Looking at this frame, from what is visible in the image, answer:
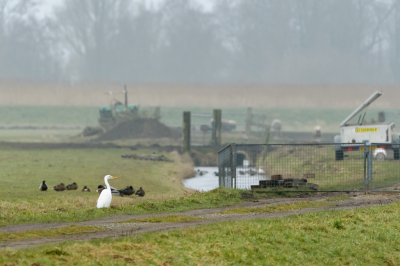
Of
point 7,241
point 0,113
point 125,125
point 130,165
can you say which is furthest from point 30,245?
point 0,113

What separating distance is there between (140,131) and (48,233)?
73751 mm

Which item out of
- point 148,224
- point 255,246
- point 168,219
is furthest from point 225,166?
point 255,246

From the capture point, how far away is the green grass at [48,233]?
1074 cm

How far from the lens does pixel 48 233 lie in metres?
11.2

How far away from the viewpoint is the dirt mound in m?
83.6

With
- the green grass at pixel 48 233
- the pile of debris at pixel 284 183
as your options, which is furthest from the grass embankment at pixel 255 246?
the pile of debris at pixel 284 183

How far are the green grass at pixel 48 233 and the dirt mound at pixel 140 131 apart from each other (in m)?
70.6

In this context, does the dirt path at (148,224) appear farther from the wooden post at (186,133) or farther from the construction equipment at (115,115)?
the construction equipment at (115,115)

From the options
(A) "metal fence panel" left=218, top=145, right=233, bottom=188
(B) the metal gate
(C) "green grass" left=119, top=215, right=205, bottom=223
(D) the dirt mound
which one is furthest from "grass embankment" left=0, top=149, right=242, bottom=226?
(D) the dirt mound

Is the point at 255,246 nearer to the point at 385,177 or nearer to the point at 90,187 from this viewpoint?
the point at 385,177

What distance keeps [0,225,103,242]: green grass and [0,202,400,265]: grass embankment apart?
4.76 feet

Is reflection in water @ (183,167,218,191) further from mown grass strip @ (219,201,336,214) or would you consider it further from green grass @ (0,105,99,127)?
green grass @ (0,105,99,127)

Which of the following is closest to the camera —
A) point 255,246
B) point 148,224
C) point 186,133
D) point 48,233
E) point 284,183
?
point 255,246

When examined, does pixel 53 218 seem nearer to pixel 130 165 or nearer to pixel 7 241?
pixel 7 241
